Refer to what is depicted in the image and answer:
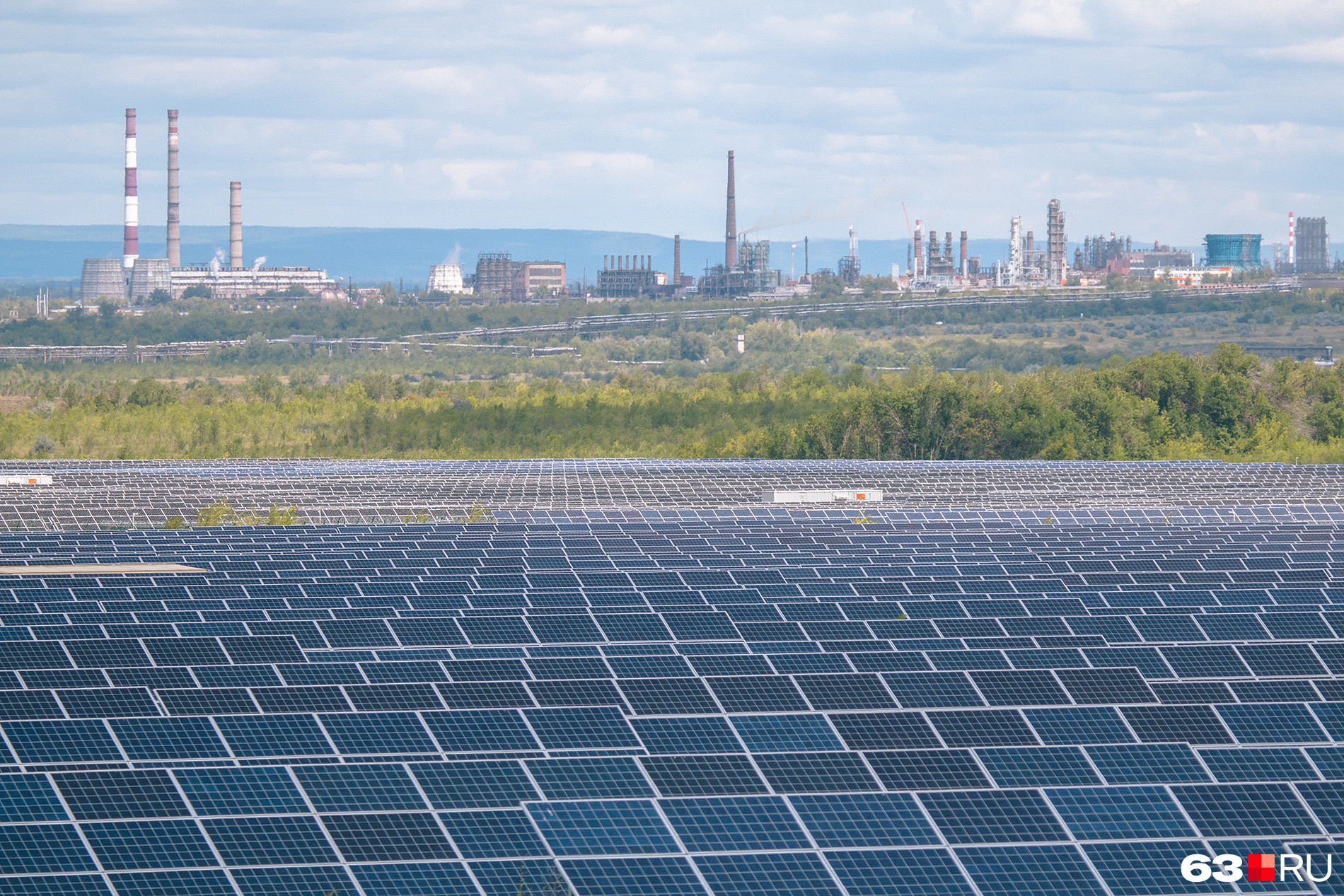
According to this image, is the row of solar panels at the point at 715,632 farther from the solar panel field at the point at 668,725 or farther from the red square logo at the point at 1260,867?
the red square logo at the point at 1260,867

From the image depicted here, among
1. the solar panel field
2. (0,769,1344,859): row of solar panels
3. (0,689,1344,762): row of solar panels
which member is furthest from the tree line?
(0,769,1344,859): row of solar panels

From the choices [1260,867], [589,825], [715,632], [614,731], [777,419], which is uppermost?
[715,632]

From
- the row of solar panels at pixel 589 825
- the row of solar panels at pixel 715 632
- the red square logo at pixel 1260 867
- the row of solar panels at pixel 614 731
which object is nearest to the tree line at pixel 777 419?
the row of solar panels at pixel 715 632

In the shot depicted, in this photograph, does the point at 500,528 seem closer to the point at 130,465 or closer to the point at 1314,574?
the point at 1314,574

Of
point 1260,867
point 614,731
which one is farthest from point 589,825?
point 1260,867

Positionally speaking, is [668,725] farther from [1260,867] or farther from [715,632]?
[1260,867]
